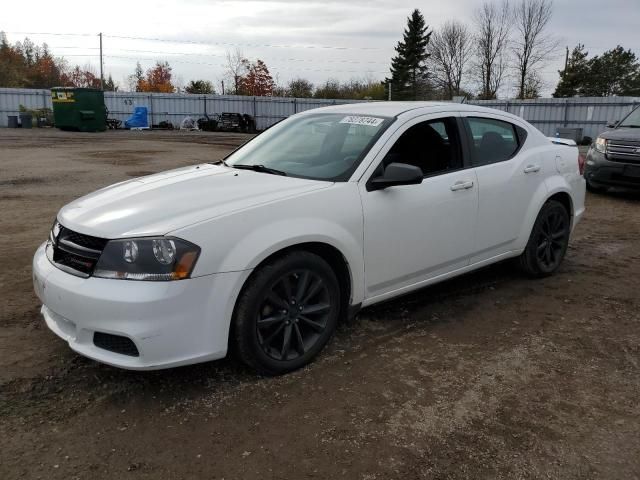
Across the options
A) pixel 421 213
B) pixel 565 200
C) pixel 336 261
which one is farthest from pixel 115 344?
pixel 565 200

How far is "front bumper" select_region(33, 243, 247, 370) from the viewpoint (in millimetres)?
2838

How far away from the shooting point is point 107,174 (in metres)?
12.2

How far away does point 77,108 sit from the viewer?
96.8 ft

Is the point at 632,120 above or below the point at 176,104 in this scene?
below

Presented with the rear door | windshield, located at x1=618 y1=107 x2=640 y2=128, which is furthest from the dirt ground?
windshield, located at x1=618 y1=107 x2=640 y2=128

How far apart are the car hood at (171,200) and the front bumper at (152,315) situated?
0.31m

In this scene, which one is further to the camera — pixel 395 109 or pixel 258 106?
pixel 258 106

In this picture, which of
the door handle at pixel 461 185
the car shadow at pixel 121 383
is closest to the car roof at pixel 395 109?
the door handle at pixel 461 185

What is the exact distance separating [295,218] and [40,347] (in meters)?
1.93

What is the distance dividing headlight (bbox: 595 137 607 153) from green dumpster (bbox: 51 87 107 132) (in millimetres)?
26227

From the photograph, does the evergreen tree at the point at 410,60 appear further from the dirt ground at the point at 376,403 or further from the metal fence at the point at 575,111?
the dirt ground at the point at 376,403

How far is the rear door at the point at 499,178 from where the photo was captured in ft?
14.6

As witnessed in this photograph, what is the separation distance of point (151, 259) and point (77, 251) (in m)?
0.52

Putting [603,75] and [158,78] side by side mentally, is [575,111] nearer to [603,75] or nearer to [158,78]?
[603,75]
